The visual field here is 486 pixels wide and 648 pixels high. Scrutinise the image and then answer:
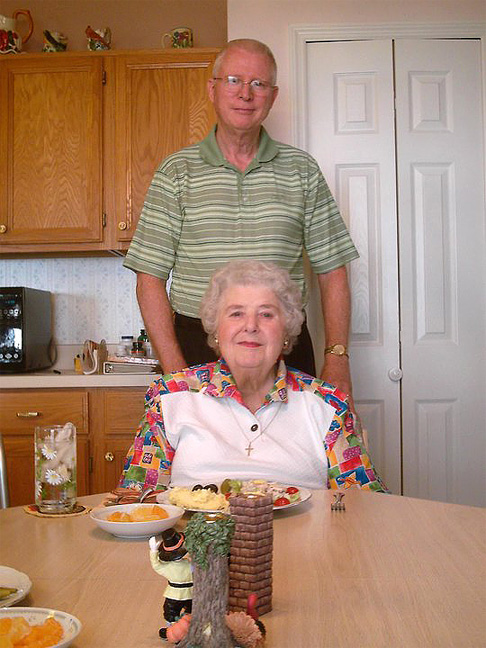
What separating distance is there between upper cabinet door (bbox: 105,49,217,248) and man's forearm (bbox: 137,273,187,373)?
101cm

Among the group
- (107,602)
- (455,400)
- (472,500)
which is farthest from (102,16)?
(107,602)

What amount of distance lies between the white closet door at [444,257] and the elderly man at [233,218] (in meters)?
0.85

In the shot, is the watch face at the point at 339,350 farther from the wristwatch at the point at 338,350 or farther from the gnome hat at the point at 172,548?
the gnome hat at the point at 172,548

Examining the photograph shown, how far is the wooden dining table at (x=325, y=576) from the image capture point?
0.92 meters

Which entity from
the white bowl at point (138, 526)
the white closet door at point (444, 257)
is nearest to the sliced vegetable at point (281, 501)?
the white bowl at point (138, 526)

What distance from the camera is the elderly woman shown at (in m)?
1.88

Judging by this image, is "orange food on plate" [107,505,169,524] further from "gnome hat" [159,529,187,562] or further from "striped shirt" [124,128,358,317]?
"striped shirt" [124,128,358,317]

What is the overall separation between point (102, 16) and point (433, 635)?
12.0 feet

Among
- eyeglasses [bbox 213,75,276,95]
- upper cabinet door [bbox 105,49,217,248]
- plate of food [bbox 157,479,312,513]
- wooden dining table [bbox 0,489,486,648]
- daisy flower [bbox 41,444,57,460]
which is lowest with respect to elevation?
wooden dining table [bbox 0,489,486,648]

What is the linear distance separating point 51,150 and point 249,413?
2049 mm

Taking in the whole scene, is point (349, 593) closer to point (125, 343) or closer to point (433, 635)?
point (433, 635)

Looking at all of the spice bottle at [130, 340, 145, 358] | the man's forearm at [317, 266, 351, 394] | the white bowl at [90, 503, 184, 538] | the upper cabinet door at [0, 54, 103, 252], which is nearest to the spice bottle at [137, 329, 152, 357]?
the spice bottle at [130, 340, 145, 358]

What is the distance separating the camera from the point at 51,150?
3590mm

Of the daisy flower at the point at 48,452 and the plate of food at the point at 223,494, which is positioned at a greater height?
the daisy flower at the point at 48,452
